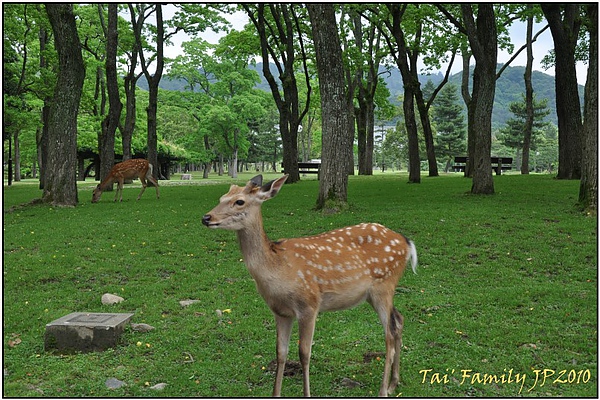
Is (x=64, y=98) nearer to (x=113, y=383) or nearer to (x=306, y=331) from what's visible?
(x=113, y=383)

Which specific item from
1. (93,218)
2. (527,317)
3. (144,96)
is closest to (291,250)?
(527,317)

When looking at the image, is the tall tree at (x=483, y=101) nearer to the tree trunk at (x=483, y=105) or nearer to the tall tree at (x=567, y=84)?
the tree trunk at (x=483, y=105)

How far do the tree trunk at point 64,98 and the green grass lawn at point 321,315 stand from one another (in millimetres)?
2225

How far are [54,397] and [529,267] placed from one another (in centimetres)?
784

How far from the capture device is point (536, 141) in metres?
83.1

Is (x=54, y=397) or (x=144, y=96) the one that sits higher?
(x=144, y=96)

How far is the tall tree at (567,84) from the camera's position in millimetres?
20734

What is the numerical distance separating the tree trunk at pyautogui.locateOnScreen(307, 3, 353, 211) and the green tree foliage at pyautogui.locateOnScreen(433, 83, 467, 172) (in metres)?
64.7

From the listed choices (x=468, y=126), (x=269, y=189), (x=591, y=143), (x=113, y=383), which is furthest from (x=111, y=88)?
(x=269, y=189)

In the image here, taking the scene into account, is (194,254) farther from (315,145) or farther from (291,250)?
(315,145)

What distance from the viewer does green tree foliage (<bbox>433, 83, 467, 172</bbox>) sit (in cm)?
7600

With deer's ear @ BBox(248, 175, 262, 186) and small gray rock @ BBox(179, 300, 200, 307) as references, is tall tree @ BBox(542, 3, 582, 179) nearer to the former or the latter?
small gray rock @ BBox(179, 300, 200, 307)

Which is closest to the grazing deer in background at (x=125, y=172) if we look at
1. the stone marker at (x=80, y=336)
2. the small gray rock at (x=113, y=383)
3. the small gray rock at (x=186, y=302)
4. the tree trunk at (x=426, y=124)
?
the small gray rock at (x=186, y=302)

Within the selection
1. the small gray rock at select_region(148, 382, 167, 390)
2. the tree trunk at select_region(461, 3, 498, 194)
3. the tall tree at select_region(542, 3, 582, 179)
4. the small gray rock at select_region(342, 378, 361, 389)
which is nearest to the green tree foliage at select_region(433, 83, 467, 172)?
the tall tree at select_region(542, 3, 582, 179)
